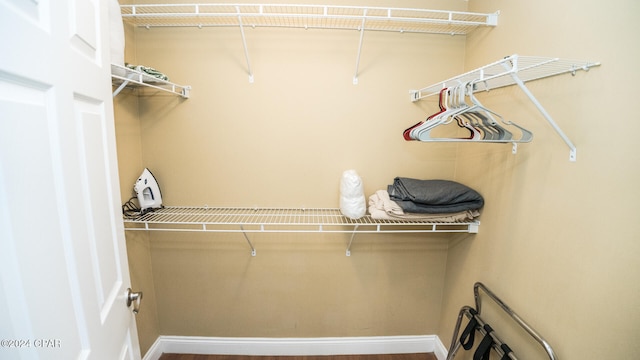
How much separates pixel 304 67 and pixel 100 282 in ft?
4.60

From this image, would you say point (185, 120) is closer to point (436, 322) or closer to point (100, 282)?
point (100, 282)

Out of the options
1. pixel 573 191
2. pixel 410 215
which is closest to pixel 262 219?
pixel 410 215

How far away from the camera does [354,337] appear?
70.6 inches

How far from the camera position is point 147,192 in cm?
150

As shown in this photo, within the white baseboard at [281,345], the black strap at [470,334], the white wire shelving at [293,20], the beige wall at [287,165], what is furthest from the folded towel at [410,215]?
the white baseboard at [281,345]

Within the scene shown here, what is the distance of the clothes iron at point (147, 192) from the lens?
1459mm

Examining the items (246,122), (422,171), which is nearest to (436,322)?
(422,171)

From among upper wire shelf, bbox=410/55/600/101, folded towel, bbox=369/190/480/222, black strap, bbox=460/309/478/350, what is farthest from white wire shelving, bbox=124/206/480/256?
upper wire shelf, bbox=410/55/600/101

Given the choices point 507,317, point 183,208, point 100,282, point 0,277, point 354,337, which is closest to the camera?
point 0,277

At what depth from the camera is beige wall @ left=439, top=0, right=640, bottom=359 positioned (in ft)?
2.51

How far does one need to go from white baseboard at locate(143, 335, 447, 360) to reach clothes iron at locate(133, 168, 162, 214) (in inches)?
39.1

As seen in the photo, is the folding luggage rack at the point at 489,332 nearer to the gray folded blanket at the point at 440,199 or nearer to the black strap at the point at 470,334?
the black strap at the point at 470,334

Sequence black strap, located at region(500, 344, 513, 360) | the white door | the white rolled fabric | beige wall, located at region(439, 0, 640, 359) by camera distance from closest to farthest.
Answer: the white door, beige wall, located at region(439, 0, 640, 359), black strap, located at region(500, 344, 513, 360), the white rolled fabric

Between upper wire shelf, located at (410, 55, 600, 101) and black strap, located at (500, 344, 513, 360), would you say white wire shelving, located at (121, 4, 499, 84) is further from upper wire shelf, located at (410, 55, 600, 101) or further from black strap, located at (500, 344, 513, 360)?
black strap, located at (500, 344, 513, 360)
